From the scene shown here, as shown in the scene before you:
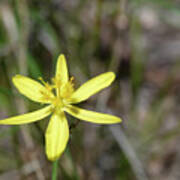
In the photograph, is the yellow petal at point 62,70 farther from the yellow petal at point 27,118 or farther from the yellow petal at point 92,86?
the yellow petal at point 27,118

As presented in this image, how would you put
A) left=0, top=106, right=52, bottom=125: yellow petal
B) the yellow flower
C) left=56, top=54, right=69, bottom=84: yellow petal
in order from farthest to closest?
1. left=56, top=54, right=69, bottom=84: yellow petal
2. the yellow flower
3. left=0, top=106, right=52, bottom=125: yellow petal

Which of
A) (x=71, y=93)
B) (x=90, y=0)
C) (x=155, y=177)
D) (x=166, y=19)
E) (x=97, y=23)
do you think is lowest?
(x=155, y=177)

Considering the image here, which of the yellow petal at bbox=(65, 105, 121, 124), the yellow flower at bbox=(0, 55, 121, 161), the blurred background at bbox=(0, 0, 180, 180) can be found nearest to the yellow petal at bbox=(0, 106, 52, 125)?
the yellow flower at bbox=(0, 55, 121, 161)

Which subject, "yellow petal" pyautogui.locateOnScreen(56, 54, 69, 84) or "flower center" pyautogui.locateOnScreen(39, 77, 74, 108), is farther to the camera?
"yellow petal" pyautogui.locateOnScreen(56, 54, 69, 84)

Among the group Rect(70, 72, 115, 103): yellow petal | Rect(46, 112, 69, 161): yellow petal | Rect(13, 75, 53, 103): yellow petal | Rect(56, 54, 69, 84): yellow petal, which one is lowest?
Rect(46, 112, 69, 161): yellow petal

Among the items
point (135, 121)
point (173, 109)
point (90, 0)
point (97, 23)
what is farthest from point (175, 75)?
point (90, 0)

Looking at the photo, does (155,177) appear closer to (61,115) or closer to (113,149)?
(113,149)

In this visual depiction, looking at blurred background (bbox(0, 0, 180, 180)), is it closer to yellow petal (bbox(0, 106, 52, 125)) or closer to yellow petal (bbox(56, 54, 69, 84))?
yellow petal (bbox(56, 54, 69, 84))

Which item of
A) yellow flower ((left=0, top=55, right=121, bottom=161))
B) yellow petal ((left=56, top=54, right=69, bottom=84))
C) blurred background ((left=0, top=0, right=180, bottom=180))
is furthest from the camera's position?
blurred background ((left=0, top=0, right=180, bottom=180))

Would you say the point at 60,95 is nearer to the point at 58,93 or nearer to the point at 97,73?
the point at 58,93
